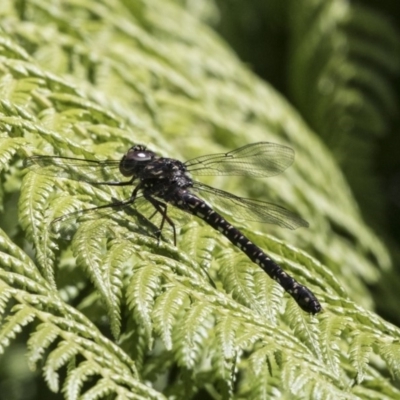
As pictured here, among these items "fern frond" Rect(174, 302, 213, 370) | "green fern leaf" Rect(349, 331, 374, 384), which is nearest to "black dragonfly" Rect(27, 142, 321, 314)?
"green fern leaf" Rect(349, 331, 374, 384)

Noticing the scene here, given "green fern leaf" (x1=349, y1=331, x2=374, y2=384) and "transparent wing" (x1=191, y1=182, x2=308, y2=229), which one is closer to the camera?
"green fern leaf" (x1=349, y1=331, x2=374, y2=384)

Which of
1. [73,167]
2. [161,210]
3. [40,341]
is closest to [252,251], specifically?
[161,210]

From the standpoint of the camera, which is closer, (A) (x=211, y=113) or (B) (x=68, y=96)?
(B) (x=68, y=96)

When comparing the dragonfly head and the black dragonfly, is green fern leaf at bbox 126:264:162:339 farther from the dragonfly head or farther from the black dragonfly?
the dragonfly head

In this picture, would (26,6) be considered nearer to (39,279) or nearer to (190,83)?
(190,83)

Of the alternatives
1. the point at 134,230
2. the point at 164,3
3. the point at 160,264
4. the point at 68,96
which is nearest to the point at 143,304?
the point at 160,264

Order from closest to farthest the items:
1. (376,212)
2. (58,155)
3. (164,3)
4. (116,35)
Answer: (58,155) → (116,35) → (164,3) → (376,212)

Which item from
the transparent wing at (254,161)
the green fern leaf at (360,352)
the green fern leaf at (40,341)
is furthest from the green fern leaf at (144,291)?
the transparent wing at (254,161)
